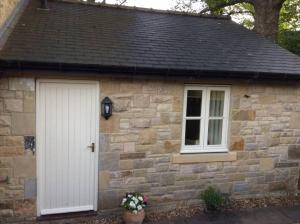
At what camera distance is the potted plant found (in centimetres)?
527

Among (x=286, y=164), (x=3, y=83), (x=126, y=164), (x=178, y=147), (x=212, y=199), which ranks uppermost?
(x=3, y=83)

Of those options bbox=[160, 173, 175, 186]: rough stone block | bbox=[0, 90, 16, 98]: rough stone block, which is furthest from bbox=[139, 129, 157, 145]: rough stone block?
bbox=[0, 90, 16, 98]: rough stone block

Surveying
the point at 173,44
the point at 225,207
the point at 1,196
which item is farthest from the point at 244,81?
the point at 1,196

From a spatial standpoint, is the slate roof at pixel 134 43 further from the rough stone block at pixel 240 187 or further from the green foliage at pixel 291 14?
the green foliage at pixel 291 14

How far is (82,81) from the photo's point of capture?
5.22 meters

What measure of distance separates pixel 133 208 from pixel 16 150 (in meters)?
2.18

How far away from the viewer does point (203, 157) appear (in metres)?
6.12

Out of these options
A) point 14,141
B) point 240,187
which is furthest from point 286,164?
point 14,141

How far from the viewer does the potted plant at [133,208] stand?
5270 millimetres

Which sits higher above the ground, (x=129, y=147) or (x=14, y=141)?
(x=14, y=141)

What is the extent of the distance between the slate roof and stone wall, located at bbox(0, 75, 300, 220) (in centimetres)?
38

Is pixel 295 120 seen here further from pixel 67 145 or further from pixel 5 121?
pixel 5 121

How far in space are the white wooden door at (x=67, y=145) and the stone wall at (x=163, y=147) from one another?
0.56 feet

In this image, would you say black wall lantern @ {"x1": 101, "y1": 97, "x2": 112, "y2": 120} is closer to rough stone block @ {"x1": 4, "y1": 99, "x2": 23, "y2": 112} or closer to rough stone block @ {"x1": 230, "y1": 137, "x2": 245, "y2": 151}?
rough stone block @ {"x1": 4, "y1": 99, "x2": 23, "y2": 112}
